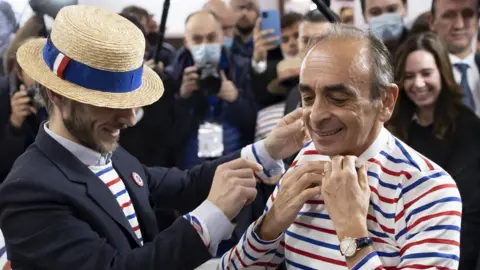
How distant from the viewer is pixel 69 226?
1.35 meters

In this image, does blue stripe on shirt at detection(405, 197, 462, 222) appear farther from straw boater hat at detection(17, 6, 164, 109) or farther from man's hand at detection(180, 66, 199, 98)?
man's hand at detection(180, 66, 199, 98)

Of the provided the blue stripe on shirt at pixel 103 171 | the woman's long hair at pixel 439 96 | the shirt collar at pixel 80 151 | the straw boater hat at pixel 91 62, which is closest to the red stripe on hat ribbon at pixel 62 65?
the straw boater hat at pixel 91 62

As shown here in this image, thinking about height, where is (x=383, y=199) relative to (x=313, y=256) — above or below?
above

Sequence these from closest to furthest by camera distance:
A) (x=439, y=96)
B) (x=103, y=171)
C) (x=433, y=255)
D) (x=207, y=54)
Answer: (x=433, y=255) < (x=103, y=171) < (x=439, y=96) < (x=207, y=54)

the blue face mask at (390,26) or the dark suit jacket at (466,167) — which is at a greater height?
the blue face mask at (390,26)

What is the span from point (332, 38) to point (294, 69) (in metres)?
1.66

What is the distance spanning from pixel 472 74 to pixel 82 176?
179 cm

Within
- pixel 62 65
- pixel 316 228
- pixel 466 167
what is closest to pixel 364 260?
pixel 316 228

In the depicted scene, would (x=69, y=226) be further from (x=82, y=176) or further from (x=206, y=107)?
(x=206, y=107)

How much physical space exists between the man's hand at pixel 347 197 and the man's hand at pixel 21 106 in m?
1.91

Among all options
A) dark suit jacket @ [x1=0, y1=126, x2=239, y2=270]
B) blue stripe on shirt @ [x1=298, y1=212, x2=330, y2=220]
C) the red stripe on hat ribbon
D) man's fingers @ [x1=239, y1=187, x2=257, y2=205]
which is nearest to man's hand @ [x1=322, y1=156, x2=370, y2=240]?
blue stripe on shirt @ [x1=298, y1=212, x2=330, y2=220]

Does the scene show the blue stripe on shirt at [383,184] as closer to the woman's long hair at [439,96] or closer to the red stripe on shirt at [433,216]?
the red stripe on shirt at [433,216]

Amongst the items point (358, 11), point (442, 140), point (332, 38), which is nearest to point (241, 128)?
point (358, 11)

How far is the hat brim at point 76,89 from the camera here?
1414 mm
